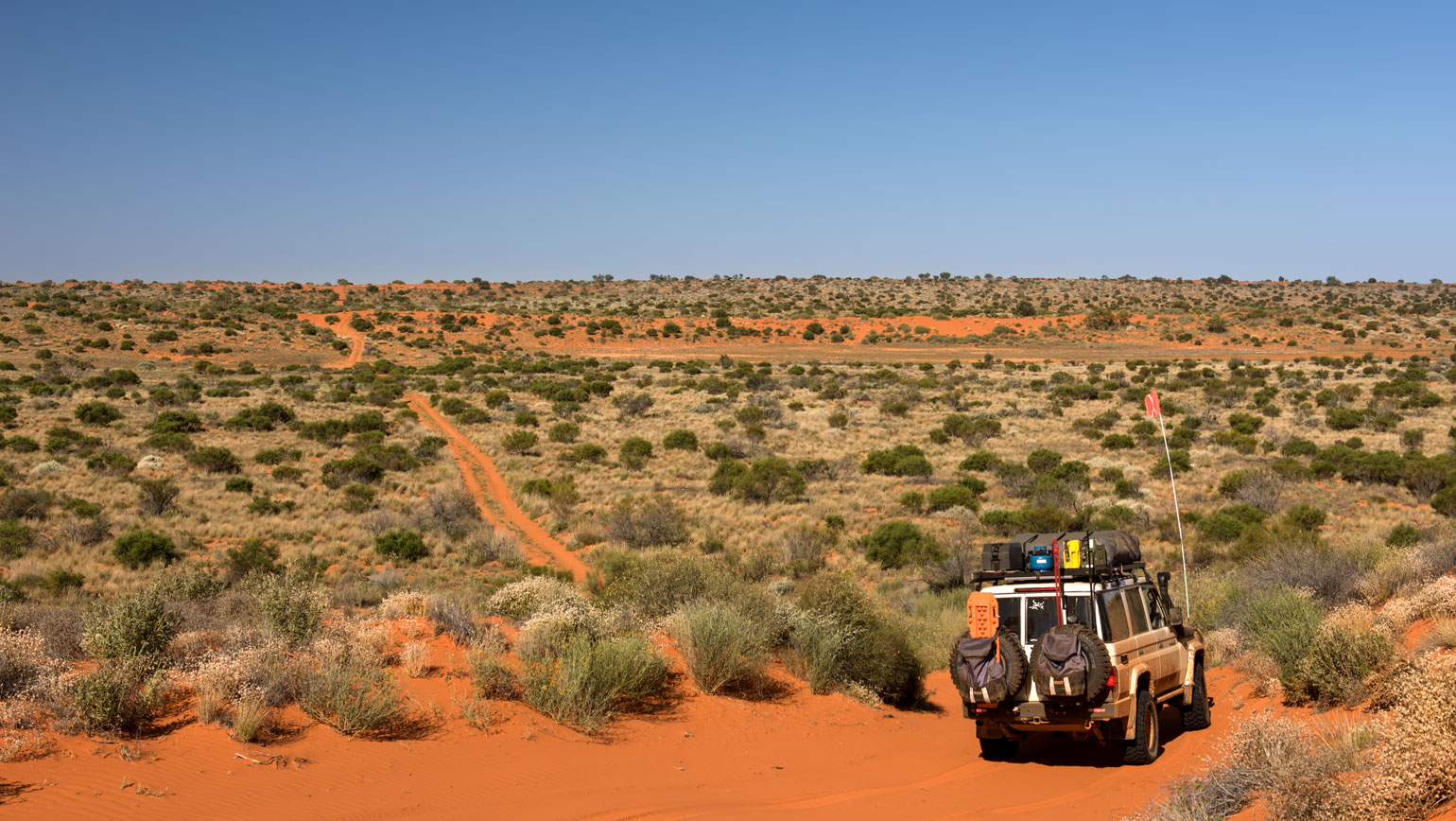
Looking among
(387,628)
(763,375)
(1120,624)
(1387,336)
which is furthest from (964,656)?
(1387,336)

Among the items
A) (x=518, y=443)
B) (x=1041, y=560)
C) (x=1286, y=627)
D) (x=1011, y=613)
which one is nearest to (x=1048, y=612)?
(x=1011, y=613)

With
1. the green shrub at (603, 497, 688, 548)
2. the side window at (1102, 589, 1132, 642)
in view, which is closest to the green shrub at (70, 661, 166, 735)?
the side window at (1102, 589, 1132, 642)

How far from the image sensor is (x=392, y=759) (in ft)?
24.6

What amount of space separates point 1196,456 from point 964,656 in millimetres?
23994

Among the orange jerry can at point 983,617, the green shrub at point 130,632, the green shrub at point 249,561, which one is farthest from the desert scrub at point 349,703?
the green shrub at point 249,561

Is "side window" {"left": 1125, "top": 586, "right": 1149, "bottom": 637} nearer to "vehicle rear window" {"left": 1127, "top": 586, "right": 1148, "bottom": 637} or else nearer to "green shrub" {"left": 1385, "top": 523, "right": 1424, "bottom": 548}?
"vehicle rear window" {"left": 1127, "top": 586, "right": 1148, "bottom": 637}

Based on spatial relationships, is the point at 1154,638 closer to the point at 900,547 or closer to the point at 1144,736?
the point at 1144,736

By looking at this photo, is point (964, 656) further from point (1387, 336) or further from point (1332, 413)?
point (1387, 336)

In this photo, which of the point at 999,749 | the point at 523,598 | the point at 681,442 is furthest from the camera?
the point at 681,442

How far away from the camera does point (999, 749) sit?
9023 mm

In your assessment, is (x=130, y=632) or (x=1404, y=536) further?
(x=1404, y=536)

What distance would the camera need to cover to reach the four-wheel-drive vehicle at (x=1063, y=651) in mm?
7570

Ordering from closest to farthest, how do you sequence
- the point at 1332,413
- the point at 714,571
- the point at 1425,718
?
the point at 1425,718
the point at 714,571
the point at 1332,413

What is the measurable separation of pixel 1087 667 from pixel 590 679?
4451 mm
